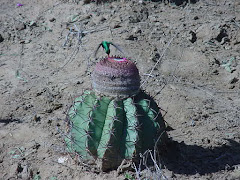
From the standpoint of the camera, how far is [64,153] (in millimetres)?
3424

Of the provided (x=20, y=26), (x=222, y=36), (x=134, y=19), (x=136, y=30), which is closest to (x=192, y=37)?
(x=222, y=36)

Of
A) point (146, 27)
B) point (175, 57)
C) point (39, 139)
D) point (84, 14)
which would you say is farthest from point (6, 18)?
point (39, 139)

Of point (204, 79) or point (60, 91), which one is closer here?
point (60, 91)

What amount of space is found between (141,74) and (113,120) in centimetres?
217

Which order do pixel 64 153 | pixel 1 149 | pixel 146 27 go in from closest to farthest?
pixel 64 153 → pixel 1 149 → pixel 146 27

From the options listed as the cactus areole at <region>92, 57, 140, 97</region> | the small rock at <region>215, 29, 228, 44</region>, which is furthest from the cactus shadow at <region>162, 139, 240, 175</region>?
the small rock at <region>215, 29, 228, 44</region>

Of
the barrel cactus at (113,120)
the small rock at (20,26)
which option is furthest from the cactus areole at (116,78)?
the small rock at (20,26)

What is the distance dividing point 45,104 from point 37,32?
2563 millimetres

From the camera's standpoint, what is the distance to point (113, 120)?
2.79 meters

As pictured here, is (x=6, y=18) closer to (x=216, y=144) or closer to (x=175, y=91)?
(x=175, y=91)

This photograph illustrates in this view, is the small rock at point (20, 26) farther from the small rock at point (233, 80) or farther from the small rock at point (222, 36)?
the small rock at point (233, 80)

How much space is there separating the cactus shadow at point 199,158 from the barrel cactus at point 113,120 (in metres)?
0.40

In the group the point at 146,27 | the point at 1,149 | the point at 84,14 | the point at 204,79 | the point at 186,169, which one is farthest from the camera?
the point at 84,14

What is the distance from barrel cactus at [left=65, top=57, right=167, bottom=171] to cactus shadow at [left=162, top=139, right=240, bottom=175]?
40 cm
